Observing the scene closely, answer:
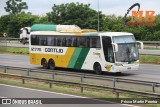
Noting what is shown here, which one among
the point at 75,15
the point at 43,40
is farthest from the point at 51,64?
the point at 75,15

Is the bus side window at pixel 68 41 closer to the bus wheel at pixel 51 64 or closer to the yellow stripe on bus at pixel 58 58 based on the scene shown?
the yellow stripe on bus at pixel 58 58

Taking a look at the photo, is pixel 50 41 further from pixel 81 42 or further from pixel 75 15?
pixel 75 15

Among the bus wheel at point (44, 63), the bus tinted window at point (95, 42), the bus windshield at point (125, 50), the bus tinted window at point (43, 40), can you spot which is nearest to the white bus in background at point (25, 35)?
the bus tinted window at point (43, 40)

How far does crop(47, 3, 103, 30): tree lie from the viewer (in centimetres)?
6637

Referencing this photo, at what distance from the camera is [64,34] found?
90.4 ft

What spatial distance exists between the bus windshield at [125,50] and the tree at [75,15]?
41.4 meters

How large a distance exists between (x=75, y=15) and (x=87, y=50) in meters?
43.4

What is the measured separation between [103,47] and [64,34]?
4423 millimetres

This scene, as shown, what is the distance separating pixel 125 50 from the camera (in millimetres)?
23828

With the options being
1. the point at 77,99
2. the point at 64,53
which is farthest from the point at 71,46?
the point at 77,99

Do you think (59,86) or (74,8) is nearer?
(59,86)

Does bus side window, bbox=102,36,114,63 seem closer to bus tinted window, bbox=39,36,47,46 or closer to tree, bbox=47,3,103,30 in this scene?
bus tinted window, bbox=39,36,47,46

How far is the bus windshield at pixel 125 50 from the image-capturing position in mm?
23578

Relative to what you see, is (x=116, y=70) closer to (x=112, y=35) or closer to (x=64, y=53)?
(x=112, y=35)
